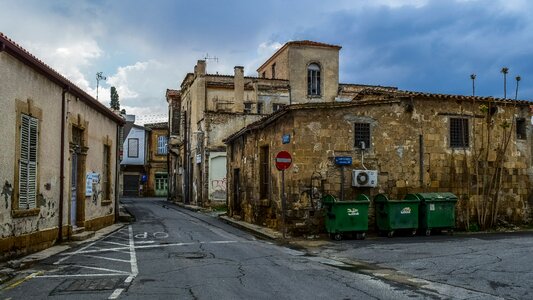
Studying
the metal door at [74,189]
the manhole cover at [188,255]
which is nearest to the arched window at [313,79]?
the metal door at [74,189]

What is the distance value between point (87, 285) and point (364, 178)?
1061 cm

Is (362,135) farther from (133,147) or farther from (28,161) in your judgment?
(133,147)

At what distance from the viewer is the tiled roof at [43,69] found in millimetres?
10512

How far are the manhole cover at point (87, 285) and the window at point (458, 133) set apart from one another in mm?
13708

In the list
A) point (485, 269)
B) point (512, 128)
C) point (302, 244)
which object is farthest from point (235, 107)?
point (485, 269)

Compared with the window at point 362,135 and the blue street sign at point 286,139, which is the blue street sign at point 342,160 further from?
the blue street sign at point 286,139

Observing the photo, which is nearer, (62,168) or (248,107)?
(62,168)

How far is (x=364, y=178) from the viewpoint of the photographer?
16.9 metres

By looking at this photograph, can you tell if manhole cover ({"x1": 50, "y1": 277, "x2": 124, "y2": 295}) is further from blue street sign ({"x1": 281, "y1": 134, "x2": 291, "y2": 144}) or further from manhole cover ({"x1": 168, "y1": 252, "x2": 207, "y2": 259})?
blue street sign ({"x1": 281, "y1": 134, "x2": 291, "y2": 144})

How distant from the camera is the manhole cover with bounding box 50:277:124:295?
25.7 feet

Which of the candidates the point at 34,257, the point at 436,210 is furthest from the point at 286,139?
the point at 34,257

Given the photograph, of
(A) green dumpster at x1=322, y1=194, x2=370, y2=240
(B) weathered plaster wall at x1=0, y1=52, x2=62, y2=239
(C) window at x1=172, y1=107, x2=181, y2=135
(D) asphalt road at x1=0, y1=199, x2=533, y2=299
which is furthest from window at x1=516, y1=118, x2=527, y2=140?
(C) window at x1=172, y1=107, x2=181, y2=135

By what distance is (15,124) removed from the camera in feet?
36.9

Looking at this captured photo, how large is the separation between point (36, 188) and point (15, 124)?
6.57ft
